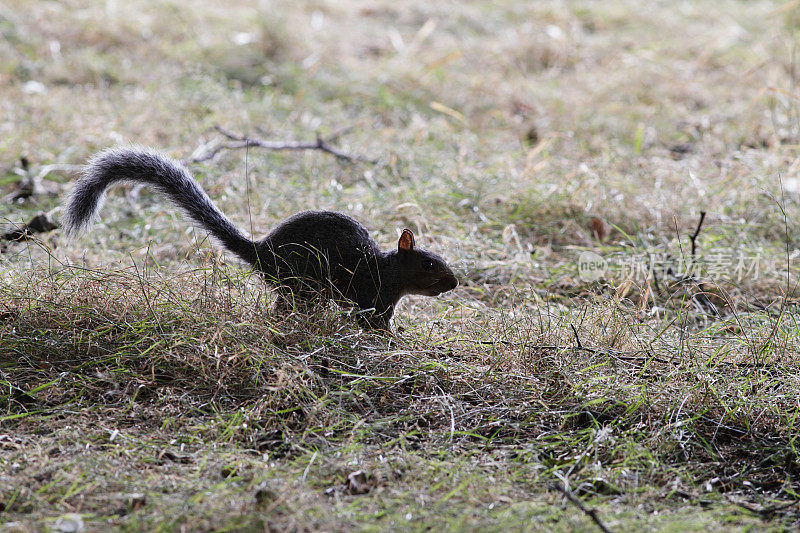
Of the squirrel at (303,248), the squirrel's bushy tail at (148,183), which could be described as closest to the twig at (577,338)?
the squirrel at (303,248)

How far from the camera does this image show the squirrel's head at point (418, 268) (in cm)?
287

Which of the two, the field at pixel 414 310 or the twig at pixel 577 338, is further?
the twig at pixel 577 338

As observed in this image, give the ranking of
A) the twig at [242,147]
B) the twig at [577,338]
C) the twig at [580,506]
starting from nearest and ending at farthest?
1. the twig at [580,506]
2. the twig at [577,338]
3. the twig at [242,147]

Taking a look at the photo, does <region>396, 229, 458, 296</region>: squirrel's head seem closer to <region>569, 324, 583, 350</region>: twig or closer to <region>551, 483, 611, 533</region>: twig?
<region>569, 324, 583, 350</region>: twig

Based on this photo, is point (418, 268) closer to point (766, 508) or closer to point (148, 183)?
point (148, 183)

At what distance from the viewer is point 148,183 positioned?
2877 mm

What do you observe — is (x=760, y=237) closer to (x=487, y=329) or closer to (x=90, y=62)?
(x=487, y=329)

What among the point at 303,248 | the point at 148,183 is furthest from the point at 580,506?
the point at 148,183

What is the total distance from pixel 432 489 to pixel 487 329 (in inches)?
37.7

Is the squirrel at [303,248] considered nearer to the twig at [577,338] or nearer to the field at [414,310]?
the field at [414,310]

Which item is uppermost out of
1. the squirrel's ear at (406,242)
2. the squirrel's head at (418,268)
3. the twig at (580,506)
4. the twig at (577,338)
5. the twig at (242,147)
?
the twig at (242,147)

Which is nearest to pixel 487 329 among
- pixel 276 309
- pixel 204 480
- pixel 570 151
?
pixel 276 309

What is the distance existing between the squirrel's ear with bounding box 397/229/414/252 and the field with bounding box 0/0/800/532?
0.98ft

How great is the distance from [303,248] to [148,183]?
639 mm
